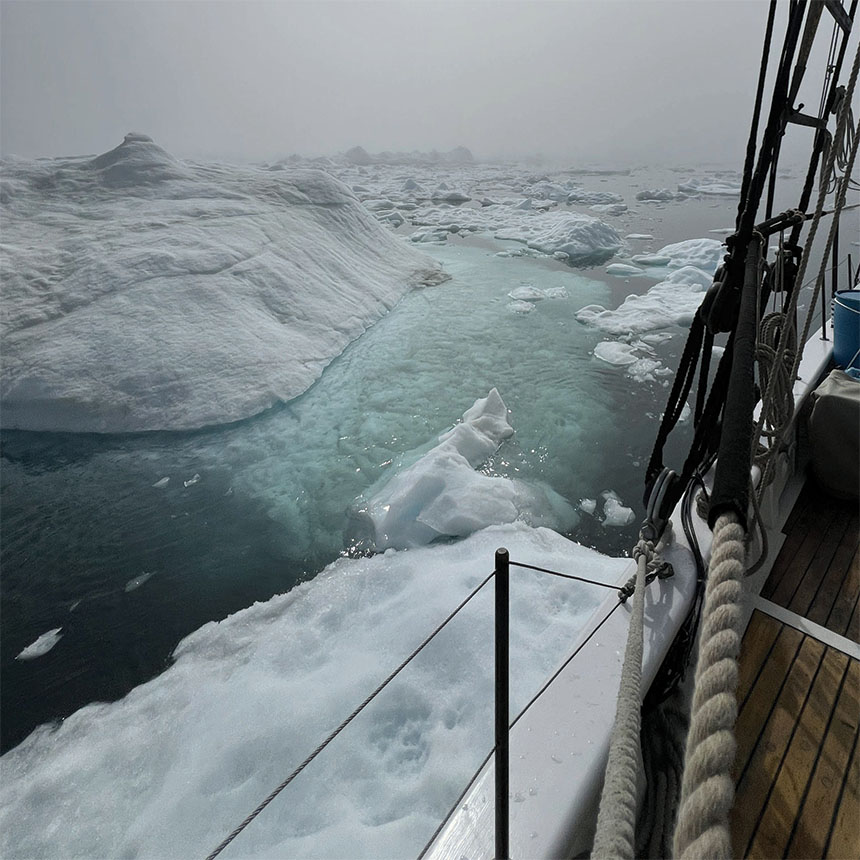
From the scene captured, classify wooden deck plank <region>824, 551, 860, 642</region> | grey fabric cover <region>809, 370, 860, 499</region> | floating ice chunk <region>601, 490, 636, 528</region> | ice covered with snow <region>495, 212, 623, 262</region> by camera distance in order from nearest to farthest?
wooden deck plank <region>824, 551, 860, 642</region>
grey fabric cover <region>809, 370, 860, 499</region>
floating ice chunk <region>601, 490, 636, 528</region>
ice covered with snow <region>495, 212, 623, 262</region>

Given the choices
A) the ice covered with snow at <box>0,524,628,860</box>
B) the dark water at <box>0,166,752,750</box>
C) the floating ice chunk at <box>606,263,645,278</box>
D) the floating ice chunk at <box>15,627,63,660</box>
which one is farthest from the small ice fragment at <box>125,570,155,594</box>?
the floating ice chunk at <box>606,263,645,278</box>

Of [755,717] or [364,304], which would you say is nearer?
[755,717]

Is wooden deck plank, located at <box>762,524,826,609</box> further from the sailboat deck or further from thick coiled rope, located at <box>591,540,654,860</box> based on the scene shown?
thick coiled rope, located at <box>591,540,654,860</box>

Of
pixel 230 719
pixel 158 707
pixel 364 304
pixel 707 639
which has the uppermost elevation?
pixel 707 639

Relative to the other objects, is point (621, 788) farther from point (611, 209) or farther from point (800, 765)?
point (611, 209)

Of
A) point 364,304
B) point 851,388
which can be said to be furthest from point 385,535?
point 364,304

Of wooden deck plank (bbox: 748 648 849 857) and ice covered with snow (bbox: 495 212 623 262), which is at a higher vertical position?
ice covered with snow (bbox: 495 212 623 262)

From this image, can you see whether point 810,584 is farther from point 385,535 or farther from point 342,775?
point 385,535
